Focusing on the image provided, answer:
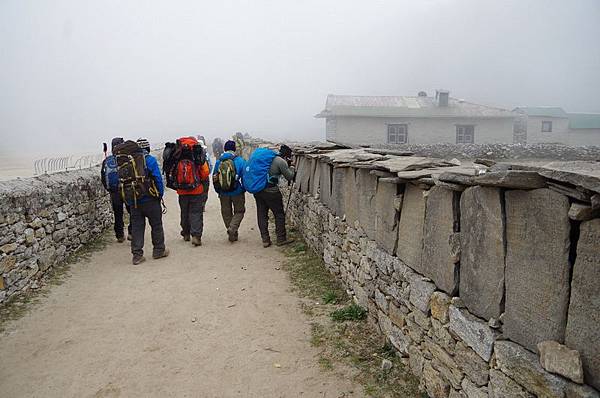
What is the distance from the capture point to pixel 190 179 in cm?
770

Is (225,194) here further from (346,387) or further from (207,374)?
(346,387)

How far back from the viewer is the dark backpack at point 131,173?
22.5 feet

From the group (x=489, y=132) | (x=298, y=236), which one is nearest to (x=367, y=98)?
(x=489, y=132)

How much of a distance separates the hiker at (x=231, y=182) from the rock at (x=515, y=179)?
6.01 meters

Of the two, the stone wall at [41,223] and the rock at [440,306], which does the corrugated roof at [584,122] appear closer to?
the stone wall at [41,223]

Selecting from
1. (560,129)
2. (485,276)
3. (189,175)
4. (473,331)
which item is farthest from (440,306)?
(560,129)

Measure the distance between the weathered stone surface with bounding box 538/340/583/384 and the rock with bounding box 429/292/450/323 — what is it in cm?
86

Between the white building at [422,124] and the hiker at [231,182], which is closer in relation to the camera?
the hiker at [231,182]

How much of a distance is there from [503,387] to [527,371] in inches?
9.0

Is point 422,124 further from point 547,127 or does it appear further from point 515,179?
point 515,179

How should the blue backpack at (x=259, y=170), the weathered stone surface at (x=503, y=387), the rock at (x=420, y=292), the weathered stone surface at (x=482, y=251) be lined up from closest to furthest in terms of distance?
the weathered stone surface at (x=503, y=387) < the weathered stone surface at (x=482, y=251) < the rock at (x=420, y=292) < the blue backpack at (x=259, y=170)

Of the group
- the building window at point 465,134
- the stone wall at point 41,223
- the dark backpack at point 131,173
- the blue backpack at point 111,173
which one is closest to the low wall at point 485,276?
the dark backpack at point 131,173

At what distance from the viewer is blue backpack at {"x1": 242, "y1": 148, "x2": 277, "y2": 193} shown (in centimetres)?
756

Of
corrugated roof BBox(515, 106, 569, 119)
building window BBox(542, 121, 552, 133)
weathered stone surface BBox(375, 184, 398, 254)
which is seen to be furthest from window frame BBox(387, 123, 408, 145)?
weathered stone surface BBox(375, 184, 398, 254)
